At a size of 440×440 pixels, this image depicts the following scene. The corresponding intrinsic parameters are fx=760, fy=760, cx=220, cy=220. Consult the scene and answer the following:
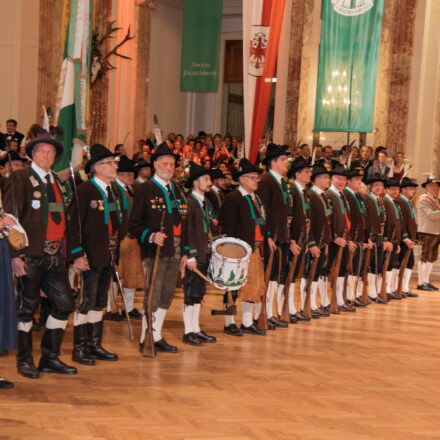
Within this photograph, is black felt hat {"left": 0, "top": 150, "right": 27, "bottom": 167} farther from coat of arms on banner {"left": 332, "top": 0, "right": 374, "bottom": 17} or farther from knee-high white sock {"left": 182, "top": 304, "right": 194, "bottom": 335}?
coat of arms on banner {"left": 332, "top": 0, "right": 374, "bottom": 17}

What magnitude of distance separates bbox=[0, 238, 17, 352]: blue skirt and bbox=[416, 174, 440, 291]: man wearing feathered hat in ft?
30.3

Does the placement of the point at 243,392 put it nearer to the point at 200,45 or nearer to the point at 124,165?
the point at 124,165

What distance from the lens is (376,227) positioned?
36.4ft

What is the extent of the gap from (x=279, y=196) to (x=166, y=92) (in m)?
17.1

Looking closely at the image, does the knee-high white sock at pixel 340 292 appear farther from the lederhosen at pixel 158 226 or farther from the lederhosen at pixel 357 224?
the lederhosen at pixel 158 226

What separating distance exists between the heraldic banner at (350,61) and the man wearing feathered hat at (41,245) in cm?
1283

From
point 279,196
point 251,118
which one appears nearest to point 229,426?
point 279,196

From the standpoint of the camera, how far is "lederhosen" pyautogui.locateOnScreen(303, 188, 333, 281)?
948 centimetres

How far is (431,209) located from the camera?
13.6 meters

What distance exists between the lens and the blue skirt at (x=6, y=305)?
5.38 m

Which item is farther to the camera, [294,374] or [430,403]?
[294,374]

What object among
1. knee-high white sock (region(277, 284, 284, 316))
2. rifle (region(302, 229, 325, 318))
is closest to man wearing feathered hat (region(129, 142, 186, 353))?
knee-high white sock (region(277, 284, 284, 316))

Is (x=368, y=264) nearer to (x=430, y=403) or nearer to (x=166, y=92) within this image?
(x=430, y=403)

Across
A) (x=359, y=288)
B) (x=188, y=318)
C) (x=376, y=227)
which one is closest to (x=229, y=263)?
(x=188, y=318)
